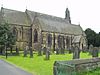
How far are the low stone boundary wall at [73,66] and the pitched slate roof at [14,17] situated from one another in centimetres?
4503

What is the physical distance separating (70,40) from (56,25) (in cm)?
662

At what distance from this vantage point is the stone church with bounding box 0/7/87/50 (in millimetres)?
59750

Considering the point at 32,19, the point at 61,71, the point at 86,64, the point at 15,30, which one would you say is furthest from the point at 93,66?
the point at 32,19

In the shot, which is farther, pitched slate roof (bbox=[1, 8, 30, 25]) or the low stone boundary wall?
pitched slate roof (bbox=[1, 8, 30, 25])

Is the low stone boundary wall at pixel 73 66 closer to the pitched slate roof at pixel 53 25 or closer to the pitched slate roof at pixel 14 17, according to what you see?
the pitched slate roof at pixel 53 25

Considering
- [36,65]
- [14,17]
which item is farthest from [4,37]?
[36,65]

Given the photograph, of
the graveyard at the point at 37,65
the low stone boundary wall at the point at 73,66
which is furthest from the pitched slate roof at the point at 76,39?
the low stone boundary wall at the point at 73,66

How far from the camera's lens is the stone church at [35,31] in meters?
59.8

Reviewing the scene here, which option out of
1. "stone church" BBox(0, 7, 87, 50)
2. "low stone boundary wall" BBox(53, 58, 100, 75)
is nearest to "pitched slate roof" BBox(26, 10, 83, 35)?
"stone church" BBox(0, 7, 87, 50)

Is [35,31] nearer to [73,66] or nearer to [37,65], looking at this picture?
[37,65]

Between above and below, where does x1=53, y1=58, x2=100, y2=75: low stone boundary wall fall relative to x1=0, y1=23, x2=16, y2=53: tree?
below

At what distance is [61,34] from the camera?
2621 inches

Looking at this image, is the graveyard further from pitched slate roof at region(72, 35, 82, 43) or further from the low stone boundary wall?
pitched slate roof at region(72, 35, 82, 43)

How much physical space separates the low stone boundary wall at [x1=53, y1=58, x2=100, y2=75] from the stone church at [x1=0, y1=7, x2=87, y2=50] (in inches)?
1653
